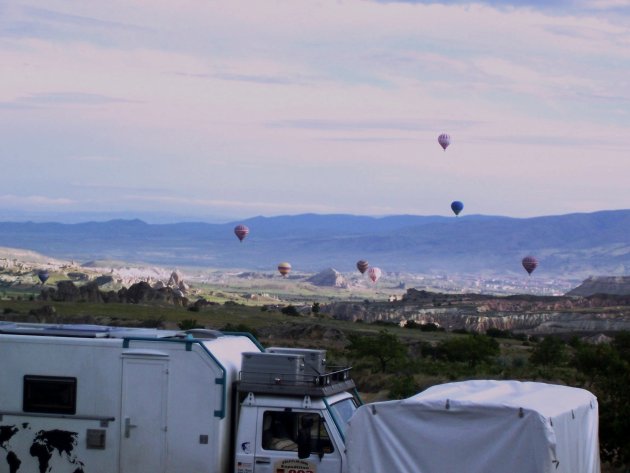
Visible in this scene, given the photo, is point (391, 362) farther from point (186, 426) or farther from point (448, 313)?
point (448, 313)

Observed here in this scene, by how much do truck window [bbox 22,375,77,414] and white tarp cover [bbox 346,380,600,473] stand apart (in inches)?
131

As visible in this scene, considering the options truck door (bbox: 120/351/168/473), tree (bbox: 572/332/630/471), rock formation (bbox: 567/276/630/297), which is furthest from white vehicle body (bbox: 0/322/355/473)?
rock formation (bbox: 567/276/630/297)

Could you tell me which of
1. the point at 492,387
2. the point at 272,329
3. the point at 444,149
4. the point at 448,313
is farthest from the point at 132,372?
the point at 444,149

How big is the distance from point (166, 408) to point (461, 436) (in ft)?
11.3

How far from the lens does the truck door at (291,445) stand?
1312cm

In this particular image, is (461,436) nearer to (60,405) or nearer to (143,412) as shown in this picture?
(143,412)

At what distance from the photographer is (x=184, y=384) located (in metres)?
13.4

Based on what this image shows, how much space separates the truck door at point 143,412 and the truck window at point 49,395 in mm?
620

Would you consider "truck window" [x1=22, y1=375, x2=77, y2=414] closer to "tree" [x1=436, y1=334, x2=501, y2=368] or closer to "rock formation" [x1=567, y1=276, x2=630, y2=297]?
"tree" [x1=436, y1=334, x2=501, y2=368]

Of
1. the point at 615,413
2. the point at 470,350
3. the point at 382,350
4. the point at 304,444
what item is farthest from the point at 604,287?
the point at 304,444

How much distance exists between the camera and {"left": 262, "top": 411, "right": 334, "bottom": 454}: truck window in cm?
1322

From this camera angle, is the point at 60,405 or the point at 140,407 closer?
the point at 140,407

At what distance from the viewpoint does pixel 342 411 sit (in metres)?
13.8

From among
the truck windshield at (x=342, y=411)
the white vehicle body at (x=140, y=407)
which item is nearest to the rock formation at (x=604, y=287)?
the truck windshield at (x=342, y=411)
